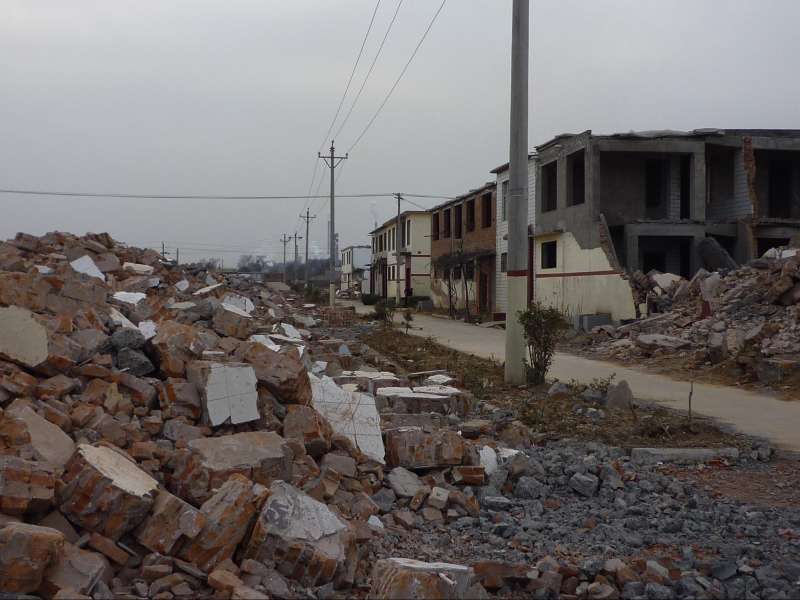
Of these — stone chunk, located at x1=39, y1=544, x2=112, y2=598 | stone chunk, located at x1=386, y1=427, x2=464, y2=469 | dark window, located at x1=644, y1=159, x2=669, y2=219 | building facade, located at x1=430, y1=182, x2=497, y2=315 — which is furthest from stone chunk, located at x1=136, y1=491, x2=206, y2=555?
building facade, located at x1=430, y1=182, x2=497, y2=315

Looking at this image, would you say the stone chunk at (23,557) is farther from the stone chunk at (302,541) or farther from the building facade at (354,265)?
the building facade at (354,265)

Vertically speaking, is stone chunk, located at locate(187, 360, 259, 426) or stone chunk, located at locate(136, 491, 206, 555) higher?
stone chunk, located at locate(187, 360, 259, 426)

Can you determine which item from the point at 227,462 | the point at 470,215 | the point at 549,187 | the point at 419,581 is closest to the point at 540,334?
the point at 227,462

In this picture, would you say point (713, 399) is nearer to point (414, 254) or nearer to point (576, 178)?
point (576, 178)

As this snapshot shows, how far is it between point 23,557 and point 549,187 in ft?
78.2

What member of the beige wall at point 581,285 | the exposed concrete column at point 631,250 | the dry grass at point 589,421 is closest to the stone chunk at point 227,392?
the dry grass at point 589,421

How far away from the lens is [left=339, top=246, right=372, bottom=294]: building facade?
7425cm

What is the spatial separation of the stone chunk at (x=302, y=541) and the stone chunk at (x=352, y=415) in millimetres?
1520

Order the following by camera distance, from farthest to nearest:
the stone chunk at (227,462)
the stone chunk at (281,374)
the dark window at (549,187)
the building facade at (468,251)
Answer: the building facade at (468,251), the dark window at (549,187), the stone chunk at (281,374), the stone chunk at (227,462)

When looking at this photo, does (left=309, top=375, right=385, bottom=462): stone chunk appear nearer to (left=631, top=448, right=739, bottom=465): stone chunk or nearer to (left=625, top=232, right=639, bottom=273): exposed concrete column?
(left=631, top=448, right=739, bottom=465): stone chunk

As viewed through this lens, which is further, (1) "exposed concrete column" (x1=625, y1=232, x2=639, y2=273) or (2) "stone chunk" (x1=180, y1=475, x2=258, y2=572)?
(1) "exposed concrete column" (x1=625, y1=232, x2=639, y2=273)

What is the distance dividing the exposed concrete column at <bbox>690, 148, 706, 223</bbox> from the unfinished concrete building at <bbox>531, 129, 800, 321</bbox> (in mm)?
30

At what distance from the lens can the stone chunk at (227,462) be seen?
4207mm

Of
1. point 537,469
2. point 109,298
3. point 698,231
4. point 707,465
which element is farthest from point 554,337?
point 698,231
